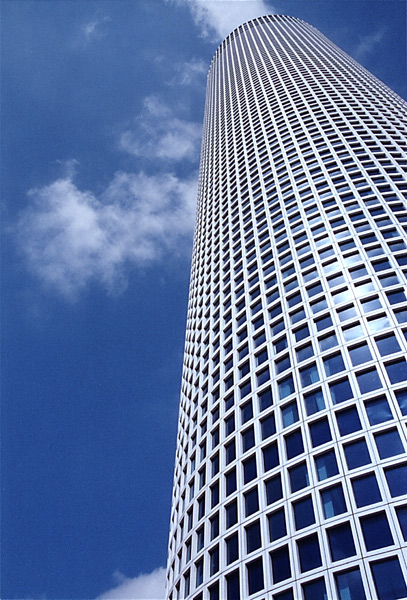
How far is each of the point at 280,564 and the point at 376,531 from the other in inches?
206

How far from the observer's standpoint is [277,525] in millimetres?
26750

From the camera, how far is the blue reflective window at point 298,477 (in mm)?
27264

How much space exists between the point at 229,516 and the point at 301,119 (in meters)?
54.0

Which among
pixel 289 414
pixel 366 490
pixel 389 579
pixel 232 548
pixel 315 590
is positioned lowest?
pixel 389 579

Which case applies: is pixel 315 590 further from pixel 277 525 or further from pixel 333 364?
pixel 333 364

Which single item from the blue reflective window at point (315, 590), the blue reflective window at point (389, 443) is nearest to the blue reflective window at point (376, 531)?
the blue reflective window at point (315, 590)

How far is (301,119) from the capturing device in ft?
223

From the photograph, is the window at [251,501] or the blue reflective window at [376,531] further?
the window at [251,501]

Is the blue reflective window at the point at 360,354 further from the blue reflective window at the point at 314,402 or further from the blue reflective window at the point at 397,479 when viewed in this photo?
the blue reflective window at the point at 397,479

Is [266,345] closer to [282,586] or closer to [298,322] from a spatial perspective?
[298,322]

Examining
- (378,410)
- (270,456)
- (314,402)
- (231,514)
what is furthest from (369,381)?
A: (231,514)

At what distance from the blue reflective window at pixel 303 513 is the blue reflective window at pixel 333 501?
77cm

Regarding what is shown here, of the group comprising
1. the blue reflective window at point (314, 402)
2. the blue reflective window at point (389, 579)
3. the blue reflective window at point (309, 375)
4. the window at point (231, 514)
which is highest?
the blue reflective window at point (309, 375)

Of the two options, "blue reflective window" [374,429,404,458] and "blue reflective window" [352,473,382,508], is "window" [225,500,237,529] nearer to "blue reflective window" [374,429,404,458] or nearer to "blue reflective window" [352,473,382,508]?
"blue reflective window" [352,473,382,508]
